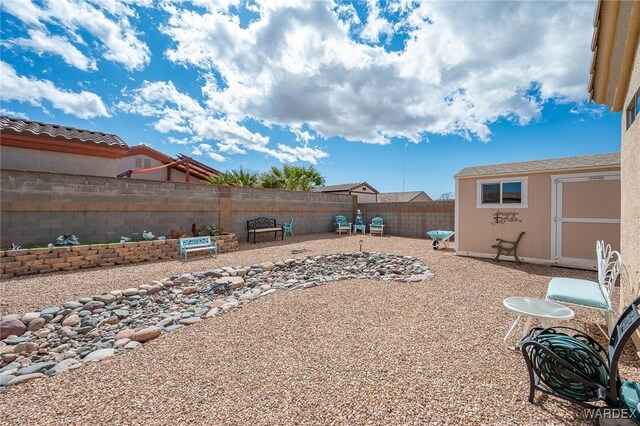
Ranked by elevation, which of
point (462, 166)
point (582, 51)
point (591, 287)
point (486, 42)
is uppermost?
point (486, 42)

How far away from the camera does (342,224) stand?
560 inches

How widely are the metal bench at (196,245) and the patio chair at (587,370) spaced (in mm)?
8101

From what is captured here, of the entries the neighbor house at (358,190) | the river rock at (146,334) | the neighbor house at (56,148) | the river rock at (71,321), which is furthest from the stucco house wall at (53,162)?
the neighbor house at (358,190)

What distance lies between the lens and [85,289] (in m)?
5.19

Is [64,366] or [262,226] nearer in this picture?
[64,366]

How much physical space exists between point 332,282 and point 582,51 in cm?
630

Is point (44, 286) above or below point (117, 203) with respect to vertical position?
below

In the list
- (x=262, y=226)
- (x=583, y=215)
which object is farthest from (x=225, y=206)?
(x=583, y=215)

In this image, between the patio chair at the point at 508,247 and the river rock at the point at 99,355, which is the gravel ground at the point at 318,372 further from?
the patio chair at the point at 508,247

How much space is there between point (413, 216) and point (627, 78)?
9752 millimetres

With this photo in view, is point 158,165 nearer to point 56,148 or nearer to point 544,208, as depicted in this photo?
point 56,148

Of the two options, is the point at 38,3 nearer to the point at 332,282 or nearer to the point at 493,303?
the point at 332,282

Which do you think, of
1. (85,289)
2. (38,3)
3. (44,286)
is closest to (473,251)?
(85,289)

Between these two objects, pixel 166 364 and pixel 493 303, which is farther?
pixel 493 303
